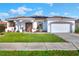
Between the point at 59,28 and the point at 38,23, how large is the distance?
729mm

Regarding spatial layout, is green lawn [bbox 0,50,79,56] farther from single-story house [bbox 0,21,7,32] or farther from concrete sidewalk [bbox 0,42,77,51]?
single-story house [bbox 0,21,7,32]

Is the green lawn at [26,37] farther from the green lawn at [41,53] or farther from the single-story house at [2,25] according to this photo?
the green lawn at [41,53]

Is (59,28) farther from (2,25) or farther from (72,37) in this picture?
(2,25)

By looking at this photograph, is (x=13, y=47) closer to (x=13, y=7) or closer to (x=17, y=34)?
(x=17, y=34)

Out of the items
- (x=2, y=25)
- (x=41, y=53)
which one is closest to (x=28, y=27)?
(x=2, y=25)

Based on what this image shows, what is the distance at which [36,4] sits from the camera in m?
10.3

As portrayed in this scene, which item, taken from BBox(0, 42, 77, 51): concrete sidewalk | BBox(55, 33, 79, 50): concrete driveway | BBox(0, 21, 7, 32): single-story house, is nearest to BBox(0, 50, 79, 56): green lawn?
BBox(0, 42, 77, 51): concrete sidewalk

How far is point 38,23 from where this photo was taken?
10.7m

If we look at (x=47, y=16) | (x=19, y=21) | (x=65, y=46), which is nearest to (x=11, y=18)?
(x=19, y=21)

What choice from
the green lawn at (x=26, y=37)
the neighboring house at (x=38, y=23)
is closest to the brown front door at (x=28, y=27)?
the neighboring house at (x=38, y=23)

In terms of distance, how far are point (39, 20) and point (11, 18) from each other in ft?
2.74

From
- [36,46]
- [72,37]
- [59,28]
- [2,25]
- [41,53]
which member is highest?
[2,25]

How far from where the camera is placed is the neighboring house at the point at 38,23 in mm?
10578

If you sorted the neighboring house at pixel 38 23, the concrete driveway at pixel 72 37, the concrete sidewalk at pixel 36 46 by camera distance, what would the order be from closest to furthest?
the concrete sidewalk at pixel 36 46, the neighboring house at pixel 38 23, the concrete driveway at pixel 72 37
